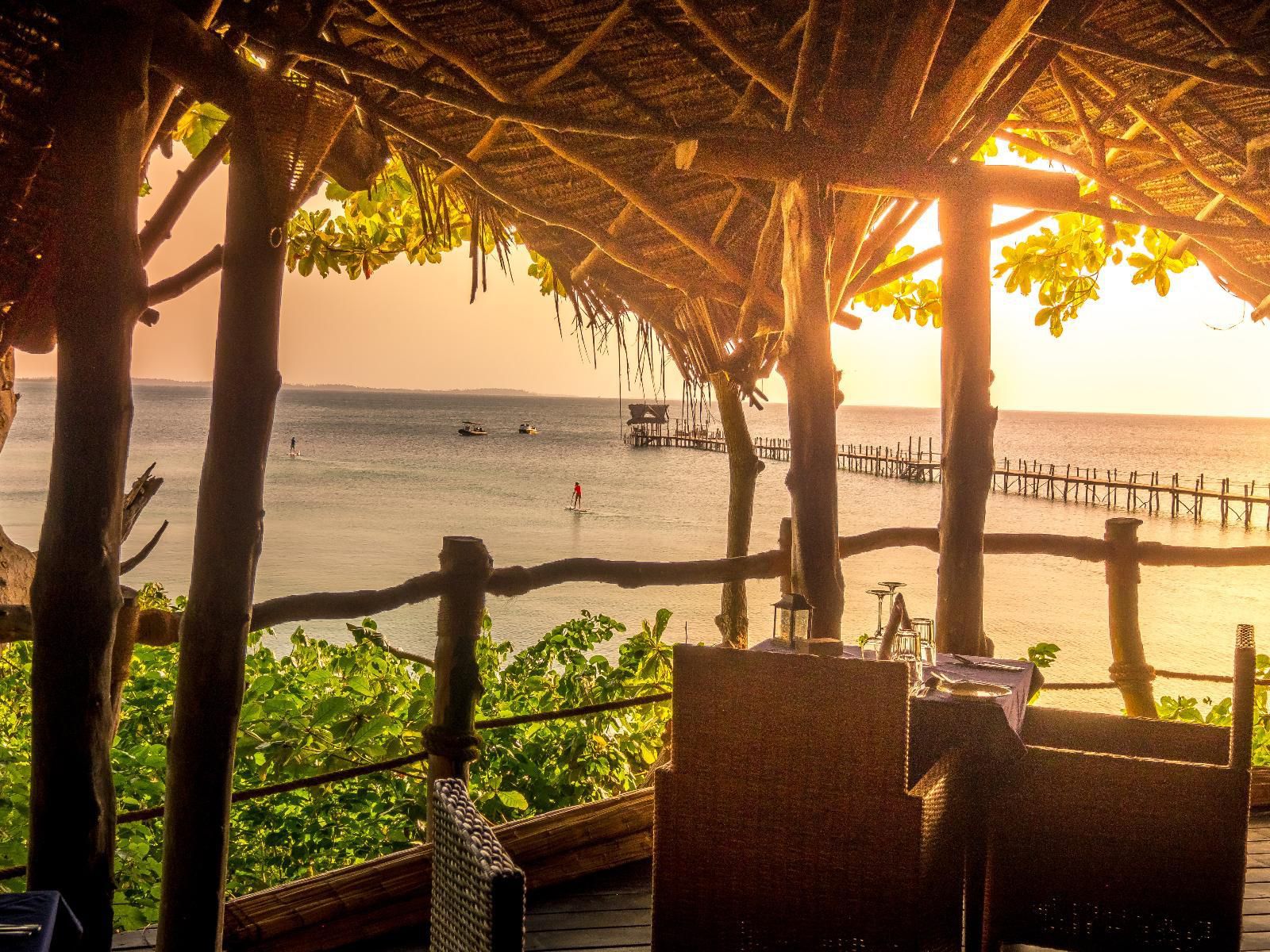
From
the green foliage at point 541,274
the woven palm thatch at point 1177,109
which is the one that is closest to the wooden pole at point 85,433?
the woven palm thatch at point 1177,109

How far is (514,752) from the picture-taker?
4.06 meters

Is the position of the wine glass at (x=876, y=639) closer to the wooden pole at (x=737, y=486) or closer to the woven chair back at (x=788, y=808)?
the woven chair back at (x=788, y=808)

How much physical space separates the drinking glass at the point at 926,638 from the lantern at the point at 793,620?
310mm

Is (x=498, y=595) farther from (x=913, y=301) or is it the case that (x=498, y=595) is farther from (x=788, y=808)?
(x=913, y=301)

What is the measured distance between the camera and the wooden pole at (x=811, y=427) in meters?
3.41

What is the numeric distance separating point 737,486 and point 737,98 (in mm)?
3040

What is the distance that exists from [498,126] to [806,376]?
1.31 meters

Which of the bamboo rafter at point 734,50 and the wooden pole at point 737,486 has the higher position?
the bamboo rafter at point 734,50

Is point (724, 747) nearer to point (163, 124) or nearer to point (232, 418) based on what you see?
point (232, 418)

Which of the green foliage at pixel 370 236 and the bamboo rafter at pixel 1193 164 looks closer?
the bamboo rafter at pixel 1193 164

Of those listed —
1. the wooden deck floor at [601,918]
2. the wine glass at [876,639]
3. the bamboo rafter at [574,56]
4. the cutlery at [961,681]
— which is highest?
the bamboo rafter at [574,56]

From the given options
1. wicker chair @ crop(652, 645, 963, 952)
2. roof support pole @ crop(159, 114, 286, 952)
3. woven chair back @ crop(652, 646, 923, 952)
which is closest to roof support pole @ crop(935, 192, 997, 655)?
wicker chair @ crop(652, 645, 963, 952)

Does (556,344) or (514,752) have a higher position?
(556,344)

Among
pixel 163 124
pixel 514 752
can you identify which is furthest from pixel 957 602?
pixel 163 124
